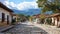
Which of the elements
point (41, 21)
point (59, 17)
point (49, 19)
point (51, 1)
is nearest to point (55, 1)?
point (51, 1)

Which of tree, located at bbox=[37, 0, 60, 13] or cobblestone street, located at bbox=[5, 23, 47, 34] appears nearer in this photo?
cobblestone street, located at bbox=[5, 23, 47, 34]

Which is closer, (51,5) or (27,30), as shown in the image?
(51,5)

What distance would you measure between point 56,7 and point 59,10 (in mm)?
821

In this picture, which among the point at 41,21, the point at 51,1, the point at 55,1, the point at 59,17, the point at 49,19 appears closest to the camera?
the point at 55,1

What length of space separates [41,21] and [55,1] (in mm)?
36504

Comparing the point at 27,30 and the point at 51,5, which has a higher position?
the point at 51,5

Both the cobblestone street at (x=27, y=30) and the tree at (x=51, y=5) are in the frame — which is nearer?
the cobblestone street at (x=27, y=30)

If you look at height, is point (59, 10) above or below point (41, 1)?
below

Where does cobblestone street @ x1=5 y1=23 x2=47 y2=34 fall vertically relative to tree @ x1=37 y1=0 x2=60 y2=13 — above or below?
below

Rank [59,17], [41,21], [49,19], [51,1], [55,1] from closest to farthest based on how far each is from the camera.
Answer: [55,1], [51,1], [59,17], [49,19], [41,21]

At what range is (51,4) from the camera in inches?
686

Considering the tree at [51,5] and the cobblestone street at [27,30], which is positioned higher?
the tree at [51,5]

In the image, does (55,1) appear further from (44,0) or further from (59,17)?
(59,17)

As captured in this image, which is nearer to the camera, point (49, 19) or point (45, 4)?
point (45, 4)
